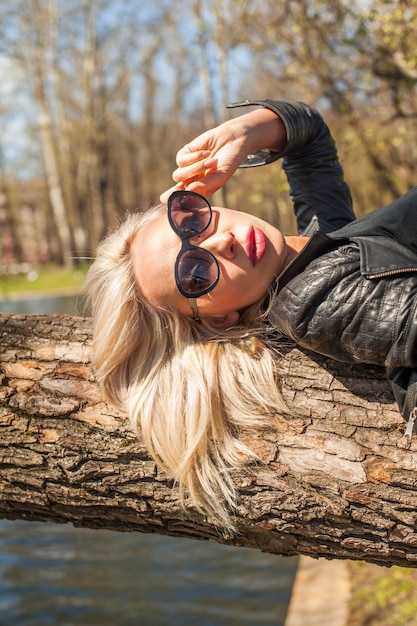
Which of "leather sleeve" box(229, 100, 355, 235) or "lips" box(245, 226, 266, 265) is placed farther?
"leather sleeve" box(229, 100, 355, 235)

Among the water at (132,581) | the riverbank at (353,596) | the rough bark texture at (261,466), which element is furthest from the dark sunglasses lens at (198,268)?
the water at (132,581)

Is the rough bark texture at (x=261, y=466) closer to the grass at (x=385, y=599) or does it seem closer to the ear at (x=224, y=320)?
the ear at (x=224, y=320)

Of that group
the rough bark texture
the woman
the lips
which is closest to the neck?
the woman

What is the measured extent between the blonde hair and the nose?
26cm

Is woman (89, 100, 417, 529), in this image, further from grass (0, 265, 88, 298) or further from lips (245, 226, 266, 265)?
grass (0, 265, 88, 298)

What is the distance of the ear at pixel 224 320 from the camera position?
248 centimetres

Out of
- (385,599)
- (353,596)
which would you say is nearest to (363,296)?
(385,599)

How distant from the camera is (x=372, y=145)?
11.2m

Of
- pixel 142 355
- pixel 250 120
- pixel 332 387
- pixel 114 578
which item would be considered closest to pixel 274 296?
pixel 332 387

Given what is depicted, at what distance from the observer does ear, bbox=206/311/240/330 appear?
8.14 ft

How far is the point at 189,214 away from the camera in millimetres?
2318

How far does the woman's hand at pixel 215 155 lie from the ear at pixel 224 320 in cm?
43

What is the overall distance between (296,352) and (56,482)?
2.97ft

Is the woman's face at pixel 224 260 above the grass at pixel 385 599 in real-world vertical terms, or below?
above
